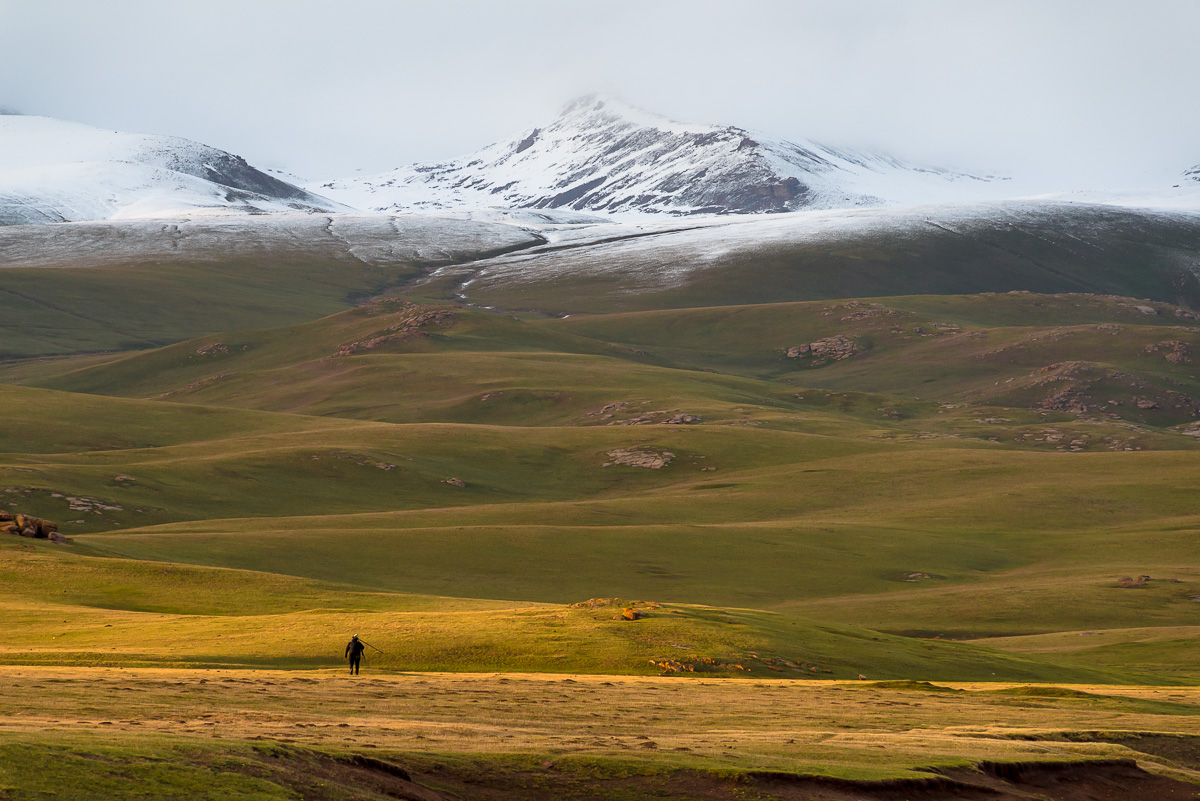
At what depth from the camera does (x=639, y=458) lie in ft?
386

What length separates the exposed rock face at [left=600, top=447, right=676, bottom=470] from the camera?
116 meters

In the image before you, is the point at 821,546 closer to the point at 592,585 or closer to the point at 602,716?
the point at 592,585

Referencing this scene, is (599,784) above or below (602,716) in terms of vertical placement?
above

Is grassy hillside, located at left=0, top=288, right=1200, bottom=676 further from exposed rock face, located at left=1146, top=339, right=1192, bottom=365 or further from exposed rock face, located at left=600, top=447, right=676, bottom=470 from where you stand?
exposed rock face, located at left=600, top=447, right=676, bottom=470

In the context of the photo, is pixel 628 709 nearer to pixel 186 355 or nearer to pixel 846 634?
pixel 846 634

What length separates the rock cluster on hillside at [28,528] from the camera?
187 feet

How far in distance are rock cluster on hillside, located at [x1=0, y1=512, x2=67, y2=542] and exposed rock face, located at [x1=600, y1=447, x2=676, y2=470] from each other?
6386 centimetres

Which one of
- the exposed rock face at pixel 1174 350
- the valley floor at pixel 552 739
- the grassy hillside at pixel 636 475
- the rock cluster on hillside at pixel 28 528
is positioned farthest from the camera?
the exposed rock face at pixel 1174 350

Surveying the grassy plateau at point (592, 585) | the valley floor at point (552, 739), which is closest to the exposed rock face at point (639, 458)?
the grassy plateau at point (592, 585)

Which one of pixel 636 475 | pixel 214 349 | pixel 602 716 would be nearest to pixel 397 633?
pixel 602 716

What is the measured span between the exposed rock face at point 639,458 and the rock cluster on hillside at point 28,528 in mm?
63861

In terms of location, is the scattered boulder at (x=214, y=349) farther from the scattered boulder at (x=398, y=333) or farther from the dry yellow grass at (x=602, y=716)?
the dry yellow grass at (x=602, y=716)

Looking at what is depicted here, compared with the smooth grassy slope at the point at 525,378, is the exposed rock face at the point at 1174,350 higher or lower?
higher

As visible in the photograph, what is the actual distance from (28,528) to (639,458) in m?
67.7
